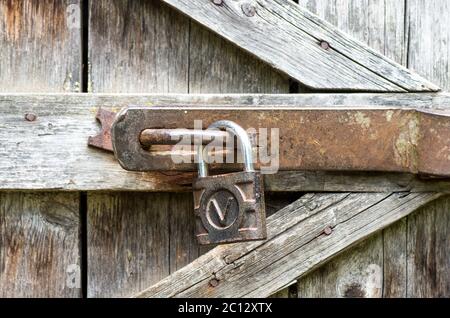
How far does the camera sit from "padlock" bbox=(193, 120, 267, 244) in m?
1.02

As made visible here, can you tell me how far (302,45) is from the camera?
1280 mm

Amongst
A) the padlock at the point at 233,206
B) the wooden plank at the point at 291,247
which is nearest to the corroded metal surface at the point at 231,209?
the padlock at the point at 233,206

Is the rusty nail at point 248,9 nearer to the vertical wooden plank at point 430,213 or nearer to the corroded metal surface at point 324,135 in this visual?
the corroded metal surface at point 324,135

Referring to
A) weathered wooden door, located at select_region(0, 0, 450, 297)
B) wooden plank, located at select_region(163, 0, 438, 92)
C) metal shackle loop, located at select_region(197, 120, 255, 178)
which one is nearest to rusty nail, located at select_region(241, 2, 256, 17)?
wooden plank, located at select_region(163, 0, 438, 92)

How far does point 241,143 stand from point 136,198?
15.2 inches

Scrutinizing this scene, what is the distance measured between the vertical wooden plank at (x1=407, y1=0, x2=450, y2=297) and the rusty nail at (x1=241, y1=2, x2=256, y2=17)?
33 centimetres

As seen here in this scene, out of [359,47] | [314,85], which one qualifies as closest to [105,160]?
[314,85]

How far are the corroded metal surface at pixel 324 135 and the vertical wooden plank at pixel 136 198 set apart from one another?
167mm

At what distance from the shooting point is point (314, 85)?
128 cm

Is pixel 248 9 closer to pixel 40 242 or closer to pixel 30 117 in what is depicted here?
pixel 30 117

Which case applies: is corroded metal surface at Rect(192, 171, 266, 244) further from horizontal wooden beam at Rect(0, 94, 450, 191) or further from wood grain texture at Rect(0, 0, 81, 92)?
wood grain texture at Rect(0, 0, 81, 92)

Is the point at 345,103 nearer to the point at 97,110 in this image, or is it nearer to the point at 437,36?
the point at 437,36

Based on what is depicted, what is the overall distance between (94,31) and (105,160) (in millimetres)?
282

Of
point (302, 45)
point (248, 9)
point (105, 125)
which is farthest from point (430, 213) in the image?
point (105, 125)
